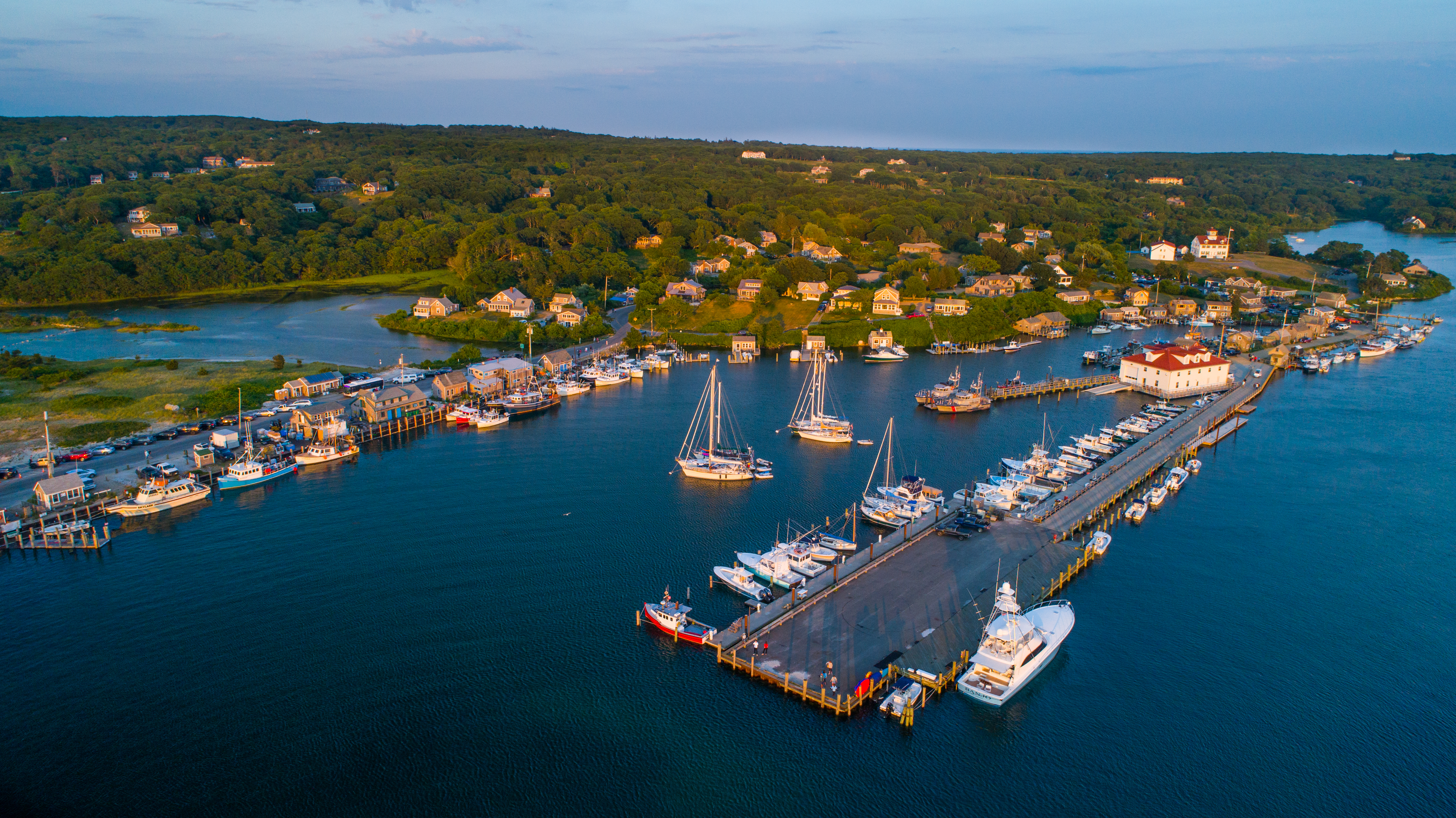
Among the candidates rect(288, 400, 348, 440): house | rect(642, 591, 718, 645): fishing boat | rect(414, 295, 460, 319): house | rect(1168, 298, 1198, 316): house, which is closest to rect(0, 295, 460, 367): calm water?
rect(414, 295, 460, 319): house

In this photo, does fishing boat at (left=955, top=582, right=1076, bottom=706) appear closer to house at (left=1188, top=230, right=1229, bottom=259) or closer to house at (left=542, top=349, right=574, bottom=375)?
house at (left=542, top=349, right=574, bottom=375)

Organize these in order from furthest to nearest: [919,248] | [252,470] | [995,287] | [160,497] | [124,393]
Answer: [919,248], [995,287], [124,393], [252,470], [160,497]

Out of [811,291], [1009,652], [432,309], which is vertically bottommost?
[1009,652]

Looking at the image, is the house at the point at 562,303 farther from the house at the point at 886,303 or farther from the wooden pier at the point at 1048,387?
the wooden pier at the point at 1048,387

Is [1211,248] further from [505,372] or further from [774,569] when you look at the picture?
[774,569]

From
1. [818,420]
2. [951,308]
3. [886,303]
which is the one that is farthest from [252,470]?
[951,308]

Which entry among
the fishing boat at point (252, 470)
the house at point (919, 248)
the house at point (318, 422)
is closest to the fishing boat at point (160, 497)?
the fishing boat at point (252, 470)
